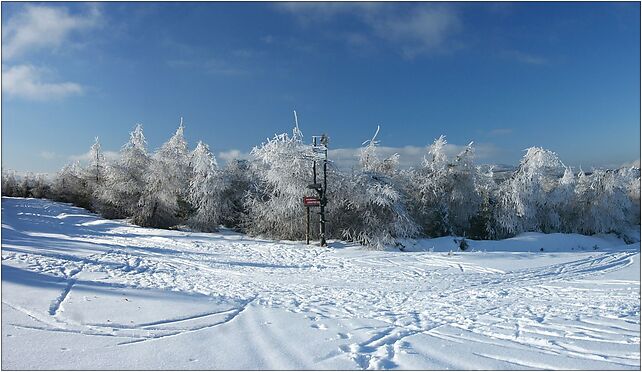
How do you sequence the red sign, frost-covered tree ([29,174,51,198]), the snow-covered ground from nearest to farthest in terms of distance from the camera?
the snow-covered ground, the red sign, frost-covered tree ([29,174,51,198])

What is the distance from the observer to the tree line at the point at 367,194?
757 inches

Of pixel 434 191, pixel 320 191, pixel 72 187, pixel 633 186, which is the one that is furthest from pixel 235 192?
pixel 633 186

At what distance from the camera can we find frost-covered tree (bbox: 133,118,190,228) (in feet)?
82.2

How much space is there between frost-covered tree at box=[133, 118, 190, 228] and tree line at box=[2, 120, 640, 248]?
7cm

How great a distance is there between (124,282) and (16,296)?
2155 millimetres

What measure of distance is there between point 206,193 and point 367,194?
10463 millimetres

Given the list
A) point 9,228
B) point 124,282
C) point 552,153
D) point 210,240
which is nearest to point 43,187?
point 9,228

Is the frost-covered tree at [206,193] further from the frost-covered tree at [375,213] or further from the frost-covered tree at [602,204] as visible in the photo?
the frost-covered tree at [602,204]

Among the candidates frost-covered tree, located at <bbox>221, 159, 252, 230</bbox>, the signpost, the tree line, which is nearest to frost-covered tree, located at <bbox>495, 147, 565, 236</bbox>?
the tree line

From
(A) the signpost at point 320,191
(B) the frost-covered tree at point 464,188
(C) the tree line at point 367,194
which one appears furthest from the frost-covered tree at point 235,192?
(B) the frost-covered tree at point 464,188

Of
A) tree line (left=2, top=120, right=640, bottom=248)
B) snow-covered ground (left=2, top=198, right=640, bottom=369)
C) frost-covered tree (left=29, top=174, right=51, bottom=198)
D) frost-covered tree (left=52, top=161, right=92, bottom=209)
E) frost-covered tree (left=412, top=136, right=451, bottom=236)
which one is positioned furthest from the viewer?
frost-covered tree (left=29, top=174, right=51, bottom=198)

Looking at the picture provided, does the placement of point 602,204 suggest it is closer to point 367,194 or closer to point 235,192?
point 367,194

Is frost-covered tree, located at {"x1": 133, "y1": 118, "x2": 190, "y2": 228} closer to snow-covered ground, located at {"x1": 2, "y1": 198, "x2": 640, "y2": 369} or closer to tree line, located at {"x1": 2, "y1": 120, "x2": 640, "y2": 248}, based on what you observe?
tree line, located at {"x1": 2, "y1": 120, "x2": 640, "y2": 248}

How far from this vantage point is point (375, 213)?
1858 cm
